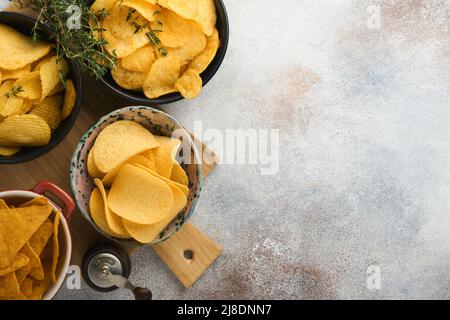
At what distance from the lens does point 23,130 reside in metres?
0.95

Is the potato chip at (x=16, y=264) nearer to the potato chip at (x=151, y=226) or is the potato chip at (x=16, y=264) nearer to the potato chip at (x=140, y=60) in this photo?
the potato chip at (x=151, y=226)

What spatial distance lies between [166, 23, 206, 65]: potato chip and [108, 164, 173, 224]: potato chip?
0.27 m

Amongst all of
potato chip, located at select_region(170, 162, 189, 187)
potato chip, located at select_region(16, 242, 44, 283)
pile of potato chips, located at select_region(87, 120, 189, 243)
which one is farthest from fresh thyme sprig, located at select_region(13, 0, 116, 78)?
potato chip, located at select_region(16, 242, 44, 283)

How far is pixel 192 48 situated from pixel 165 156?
0.81 ft

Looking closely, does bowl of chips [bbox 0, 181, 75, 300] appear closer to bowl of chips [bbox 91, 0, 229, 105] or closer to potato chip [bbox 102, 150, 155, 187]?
potato chip [bbox 102, 150, 155, 187]

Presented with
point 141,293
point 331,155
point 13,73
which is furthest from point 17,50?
point 331,155

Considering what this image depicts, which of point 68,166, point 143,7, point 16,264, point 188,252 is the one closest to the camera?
point 16,264

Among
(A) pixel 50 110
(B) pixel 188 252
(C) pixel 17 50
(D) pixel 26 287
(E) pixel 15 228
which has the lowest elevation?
(B) pixel 188 252

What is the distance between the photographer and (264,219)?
1418 millimetres

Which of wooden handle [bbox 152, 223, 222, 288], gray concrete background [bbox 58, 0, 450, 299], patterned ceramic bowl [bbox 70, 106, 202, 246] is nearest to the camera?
patterned ceramic bowl [bbox 70, 106, 202, 246]

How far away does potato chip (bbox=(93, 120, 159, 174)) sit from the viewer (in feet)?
3.27

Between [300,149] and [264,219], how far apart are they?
22 centimetres

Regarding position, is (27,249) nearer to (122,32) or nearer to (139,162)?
(139,162)
